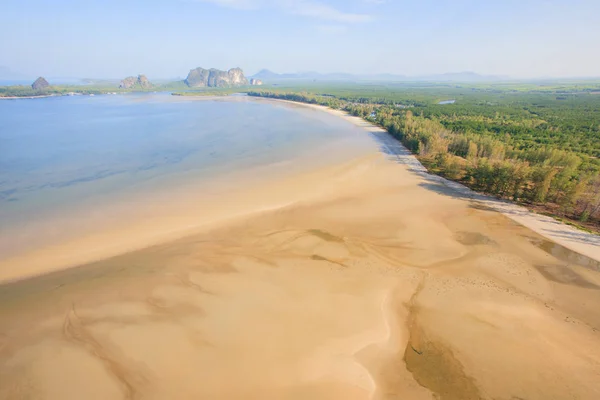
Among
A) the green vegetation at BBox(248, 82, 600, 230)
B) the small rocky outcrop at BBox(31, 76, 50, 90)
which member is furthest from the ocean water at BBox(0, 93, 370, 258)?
the small rocky outcrop at BBox(31, 76, 50, 90)

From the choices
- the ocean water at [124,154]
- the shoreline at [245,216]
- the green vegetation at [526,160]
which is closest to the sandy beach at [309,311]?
the shoreline at [245,216]

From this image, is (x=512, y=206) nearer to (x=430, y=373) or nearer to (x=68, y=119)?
(x=430, y=373)

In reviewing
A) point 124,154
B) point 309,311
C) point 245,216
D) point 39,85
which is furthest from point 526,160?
point 39,85

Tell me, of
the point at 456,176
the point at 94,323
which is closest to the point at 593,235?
the point at 456,176

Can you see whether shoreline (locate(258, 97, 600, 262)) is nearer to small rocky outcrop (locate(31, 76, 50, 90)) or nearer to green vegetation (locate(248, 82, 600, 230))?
green vegetation (locate(248, 82, 600, 230))

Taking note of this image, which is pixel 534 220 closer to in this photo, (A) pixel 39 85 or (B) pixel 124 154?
(B) pixel 124 154

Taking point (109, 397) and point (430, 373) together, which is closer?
point (109, 397)
